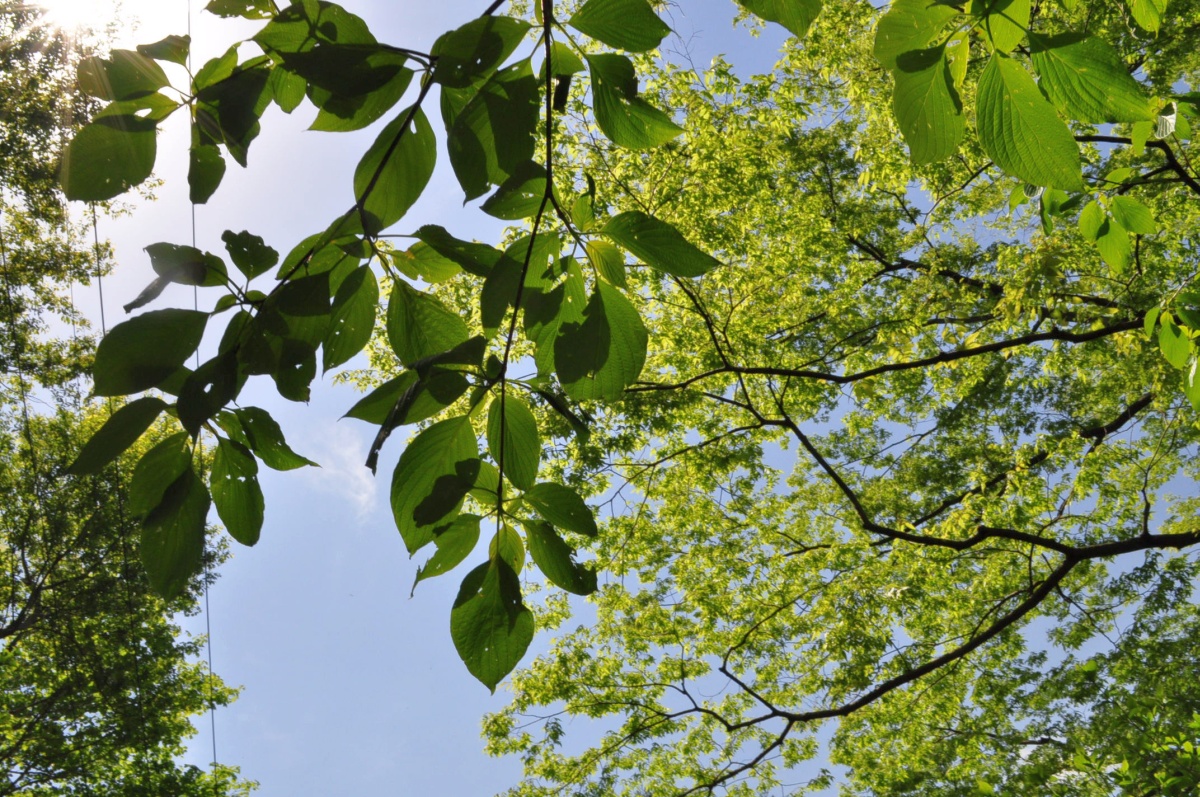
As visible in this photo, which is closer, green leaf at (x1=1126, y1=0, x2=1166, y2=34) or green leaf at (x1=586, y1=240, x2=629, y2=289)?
green leaf at (x1=586, y1=240, x2=629, y2=289)

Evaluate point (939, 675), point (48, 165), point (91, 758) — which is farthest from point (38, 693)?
point (939, 675)

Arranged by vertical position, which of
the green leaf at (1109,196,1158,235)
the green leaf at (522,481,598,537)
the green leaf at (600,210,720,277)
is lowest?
the green leaf at (522,481,598,537)

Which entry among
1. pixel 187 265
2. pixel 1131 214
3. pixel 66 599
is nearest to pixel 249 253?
pixel 187 265

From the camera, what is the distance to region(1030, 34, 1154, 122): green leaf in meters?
0.49

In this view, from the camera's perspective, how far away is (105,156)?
1.82ft

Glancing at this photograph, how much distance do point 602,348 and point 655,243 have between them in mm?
95

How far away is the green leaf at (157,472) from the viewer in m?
0.53

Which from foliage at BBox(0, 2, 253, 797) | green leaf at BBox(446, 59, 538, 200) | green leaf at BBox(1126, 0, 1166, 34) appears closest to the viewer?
green leaf at BBox(446, 59, 538, 200)

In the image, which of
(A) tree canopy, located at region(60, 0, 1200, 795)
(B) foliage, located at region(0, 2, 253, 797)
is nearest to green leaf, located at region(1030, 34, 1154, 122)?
(A) tree canopy, located at region(60, 0, 1200, 795)

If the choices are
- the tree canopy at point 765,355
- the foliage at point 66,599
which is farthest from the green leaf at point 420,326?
the foliage at point 66,599

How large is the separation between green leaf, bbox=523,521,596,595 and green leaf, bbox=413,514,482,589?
41 mm

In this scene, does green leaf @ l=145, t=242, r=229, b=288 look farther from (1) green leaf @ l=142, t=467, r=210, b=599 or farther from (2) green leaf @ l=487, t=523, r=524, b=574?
(2) green leaf @ l=487, t=523, r=524, b=574

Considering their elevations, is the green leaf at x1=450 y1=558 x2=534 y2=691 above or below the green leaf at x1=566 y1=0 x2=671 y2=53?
below

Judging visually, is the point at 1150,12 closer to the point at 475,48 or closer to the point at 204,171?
the point at 475,48
